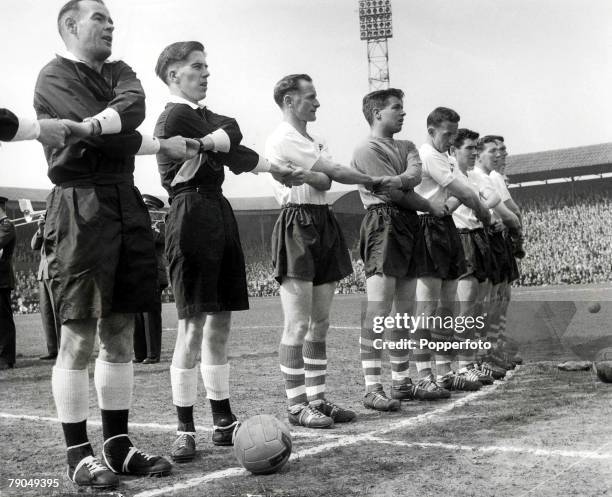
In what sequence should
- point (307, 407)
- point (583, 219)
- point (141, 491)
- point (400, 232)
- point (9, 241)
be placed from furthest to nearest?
point (583, 219), point (9, 241), point (400, 232), point (307, 407), point (141, 491)

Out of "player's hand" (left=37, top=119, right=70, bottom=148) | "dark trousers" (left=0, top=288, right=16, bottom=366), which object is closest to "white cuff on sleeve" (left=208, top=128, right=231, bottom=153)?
"player's hand" (left=37, top=119, right=70, bottom=148)

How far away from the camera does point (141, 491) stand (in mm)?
3389

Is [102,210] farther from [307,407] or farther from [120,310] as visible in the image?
[307,407]

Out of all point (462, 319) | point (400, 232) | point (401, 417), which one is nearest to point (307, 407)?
point (401, 417)

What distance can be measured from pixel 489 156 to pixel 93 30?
223 inches

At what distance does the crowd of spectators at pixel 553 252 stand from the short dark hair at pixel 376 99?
26.5 m

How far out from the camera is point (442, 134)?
6734 millimetres

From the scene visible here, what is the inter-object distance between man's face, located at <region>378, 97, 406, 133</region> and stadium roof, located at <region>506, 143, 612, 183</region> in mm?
35518

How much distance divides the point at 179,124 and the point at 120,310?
1211mm

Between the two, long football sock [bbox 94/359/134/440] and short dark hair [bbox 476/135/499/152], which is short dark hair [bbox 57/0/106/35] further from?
short dark hair [bbox 476/135/499/152]

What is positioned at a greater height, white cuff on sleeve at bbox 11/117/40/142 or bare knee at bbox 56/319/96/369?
white cuff on sleeve at bbox 11/117/40/142

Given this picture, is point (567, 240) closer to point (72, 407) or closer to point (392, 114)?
point (392, 114)

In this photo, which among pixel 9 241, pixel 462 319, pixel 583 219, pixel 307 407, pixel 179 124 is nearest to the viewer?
pixel 179 124

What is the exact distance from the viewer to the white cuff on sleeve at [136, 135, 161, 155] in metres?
3.73
